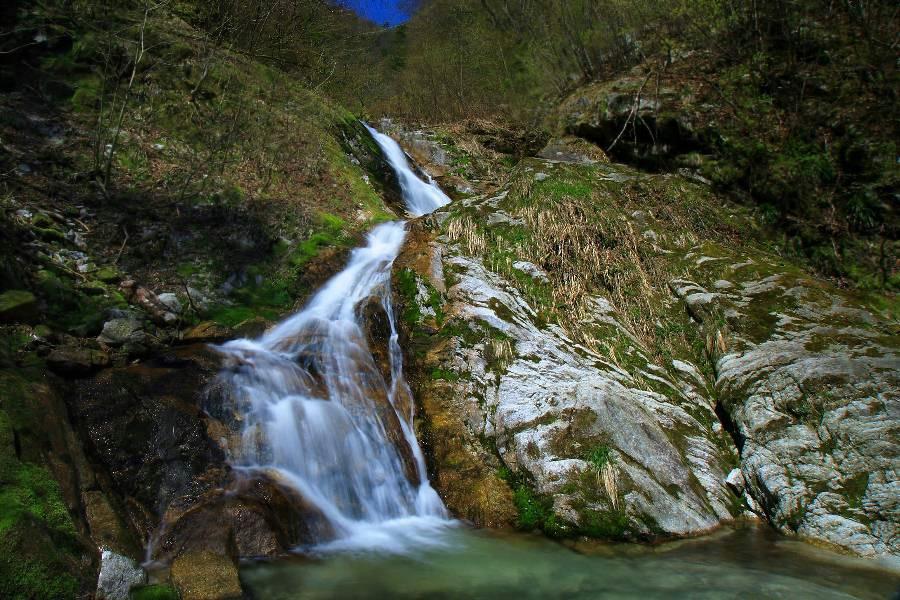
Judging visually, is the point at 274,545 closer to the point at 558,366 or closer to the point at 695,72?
the point at 558,366

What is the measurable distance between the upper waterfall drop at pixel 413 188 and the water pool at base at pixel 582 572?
10.1 m

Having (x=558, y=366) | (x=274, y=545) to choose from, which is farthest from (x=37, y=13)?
(x=558, y=366)

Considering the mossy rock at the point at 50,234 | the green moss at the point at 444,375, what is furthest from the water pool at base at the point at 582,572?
the mossy rock at the point at 50,234

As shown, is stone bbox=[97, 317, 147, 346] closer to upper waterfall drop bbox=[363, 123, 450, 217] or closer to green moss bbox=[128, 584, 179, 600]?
green moss bbox=[128, 584, 179, 600]

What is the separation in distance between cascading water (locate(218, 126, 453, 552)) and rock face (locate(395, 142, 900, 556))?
37 centimetres

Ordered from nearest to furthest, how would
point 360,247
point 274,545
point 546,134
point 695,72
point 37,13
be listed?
point 274,545
point 37,13
point 360,247
point 695,72
point 546,134

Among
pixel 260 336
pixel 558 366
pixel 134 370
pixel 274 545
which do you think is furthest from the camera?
pixel 260 336

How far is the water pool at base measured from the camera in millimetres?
3812

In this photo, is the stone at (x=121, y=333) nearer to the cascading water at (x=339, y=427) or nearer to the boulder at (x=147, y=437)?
the boulder at (x=147, y=437)

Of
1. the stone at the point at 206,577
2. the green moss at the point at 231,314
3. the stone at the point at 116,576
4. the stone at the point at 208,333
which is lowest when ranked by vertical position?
the stone at the point at 206,577

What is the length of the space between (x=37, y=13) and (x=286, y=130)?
197 inches

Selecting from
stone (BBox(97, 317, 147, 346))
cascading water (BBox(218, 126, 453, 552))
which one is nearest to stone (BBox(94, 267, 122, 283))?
stone (BBox(97, 317, 147, 346))

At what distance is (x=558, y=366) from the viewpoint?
6238 millimetres

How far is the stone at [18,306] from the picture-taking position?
4879 millimetres
